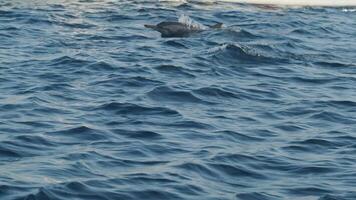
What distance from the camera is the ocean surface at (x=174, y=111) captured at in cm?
1095

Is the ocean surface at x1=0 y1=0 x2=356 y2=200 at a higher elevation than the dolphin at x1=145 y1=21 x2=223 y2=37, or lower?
lower

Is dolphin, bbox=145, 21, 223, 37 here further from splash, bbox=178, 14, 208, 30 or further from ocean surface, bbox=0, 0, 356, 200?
ocean surface, bbox=0, 0, 356, 200

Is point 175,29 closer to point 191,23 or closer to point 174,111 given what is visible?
point 191,23

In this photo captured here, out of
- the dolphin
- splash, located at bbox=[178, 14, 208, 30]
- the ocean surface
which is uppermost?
splash, located at bbox=[178, 14, 208, 30]

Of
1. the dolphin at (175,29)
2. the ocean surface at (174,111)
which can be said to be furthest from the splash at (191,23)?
the ocean surface at (174,111)

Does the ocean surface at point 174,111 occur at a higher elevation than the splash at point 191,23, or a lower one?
lower

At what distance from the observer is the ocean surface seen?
35.9ft

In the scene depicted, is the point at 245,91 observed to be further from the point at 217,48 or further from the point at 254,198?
the point at 254,198

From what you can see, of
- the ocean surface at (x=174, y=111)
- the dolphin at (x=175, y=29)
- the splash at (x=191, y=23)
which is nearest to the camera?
the ocean surface at (x=174, y=111)

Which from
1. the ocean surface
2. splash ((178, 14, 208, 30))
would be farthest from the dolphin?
the ocean surface

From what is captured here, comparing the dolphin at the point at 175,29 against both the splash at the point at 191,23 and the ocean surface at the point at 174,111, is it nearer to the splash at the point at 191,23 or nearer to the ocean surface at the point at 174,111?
the splash at the point at 191,23

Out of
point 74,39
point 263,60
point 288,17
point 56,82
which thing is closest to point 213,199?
point 56,82

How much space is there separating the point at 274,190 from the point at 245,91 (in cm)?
611

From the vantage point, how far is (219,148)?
12.7m
